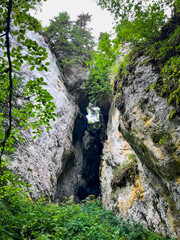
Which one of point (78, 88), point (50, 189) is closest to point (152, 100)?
point (50, 189)

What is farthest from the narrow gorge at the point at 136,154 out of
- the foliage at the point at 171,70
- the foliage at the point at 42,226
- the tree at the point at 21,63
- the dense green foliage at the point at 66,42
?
the dense green foliage at the point at 66,42

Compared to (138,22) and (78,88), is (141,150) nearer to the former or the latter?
(138,22)

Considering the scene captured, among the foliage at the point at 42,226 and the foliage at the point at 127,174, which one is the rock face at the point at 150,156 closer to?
the foliage at the point at 127,174

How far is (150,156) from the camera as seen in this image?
4.84m

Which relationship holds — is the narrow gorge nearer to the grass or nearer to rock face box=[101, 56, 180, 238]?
rock face box=[101, 56, 180, 238]

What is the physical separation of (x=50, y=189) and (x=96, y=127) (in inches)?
542

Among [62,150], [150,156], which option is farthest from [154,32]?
[62,150]

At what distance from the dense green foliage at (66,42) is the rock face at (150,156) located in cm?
1351

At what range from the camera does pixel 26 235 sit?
3133 millimetres

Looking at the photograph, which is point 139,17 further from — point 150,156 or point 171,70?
point 150,156

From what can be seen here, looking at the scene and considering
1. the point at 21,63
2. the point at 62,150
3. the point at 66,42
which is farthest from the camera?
the point at 66,42

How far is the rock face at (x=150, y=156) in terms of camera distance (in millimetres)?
3986

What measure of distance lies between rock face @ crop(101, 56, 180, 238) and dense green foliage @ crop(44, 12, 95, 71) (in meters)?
13.5

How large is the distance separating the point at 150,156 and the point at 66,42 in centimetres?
1756
